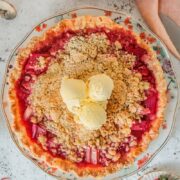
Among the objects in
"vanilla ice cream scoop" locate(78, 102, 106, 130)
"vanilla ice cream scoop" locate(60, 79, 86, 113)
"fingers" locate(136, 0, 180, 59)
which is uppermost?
"fingers" locate(136, 0, 180, 59)

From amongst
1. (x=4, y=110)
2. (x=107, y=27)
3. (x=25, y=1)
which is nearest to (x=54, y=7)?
(x=25, y=1)

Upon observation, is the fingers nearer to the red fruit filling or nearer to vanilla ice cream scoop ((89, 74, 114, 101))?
the red fruit filling

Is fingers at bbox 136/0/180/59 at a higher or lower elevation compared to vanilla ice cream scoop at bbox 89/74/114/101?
higher

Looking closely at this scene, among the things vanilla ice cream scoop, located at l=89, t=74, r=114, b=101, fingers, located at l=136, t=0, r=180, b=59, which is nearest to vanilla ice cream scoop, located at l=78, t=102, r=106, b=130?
vanilla ice cream scoop, located at l=89, t=74, r=114, b=101

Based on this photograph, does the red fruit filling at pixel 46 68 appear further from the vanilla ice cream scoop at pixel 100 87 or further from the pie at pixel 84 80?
the vanilla ice cream scoop at pixel 100 87

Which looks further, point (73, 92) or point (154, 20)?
point (154, 20)

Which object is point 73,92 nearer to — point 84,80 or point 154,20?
point 84,80

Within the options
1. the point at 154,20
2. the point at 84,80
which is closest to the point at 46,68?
the point at 84,80
